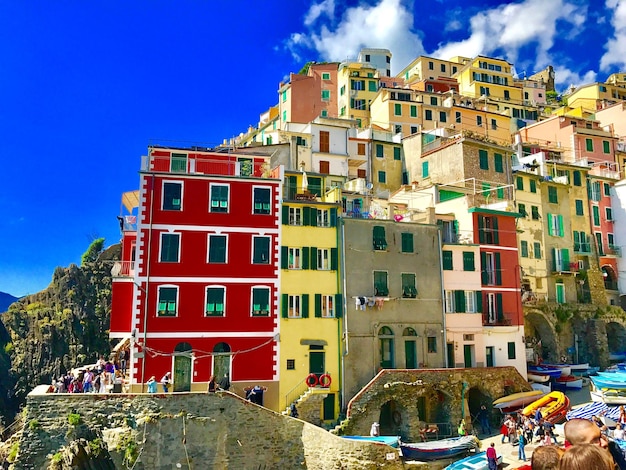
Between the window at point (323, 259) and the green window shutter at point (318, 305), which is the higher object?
the window at point (323, 259)

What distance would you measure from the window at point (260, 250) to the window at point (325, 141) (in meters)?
20.2

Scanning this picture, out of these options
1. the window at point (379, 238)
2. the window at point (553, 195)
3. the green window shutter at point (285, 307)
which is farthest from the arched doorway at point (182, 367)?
the window at point (553, 195)

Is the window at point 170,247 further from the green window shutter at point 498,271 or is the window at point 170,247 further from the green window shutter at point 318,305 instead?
the green window shutter at point 498,271

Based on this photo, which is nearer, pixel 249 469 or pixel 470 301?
pixel 249 469

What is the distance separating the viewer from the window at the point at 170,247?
108 feet

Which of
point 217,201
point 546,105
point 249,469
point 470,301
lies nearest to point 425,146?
point 470,301

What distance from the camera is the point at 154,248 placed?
107 feet

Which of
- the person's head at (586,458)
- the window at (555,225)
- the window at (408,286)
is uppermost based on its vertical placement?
the window at (555,225)

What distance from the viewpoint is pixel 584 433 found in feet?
16.8

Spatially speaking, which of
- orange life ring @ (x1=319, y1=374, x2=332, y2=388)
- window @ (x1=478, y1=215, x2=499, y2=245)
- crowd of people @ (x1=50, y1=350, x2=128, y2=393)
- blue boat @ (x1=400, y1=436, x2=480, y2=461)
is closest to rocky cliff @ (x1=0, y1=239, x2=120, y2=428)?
crowd of people @ (x1=50, y1=350, x2=128, y2=393)

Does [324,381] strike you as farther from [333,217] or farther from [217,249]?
[333,217]

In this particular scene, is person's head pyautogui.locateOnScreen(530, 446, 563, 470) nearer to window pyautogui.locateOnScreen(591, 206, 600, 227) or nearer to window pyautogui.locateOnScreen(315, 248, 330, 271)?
window pyautogui.locateOnScreen(315, 248, 330, 271)

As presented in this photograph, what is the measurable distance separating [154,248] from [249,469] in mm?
13213

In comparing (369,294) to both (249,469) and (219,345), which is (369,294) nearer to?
(219,345)
